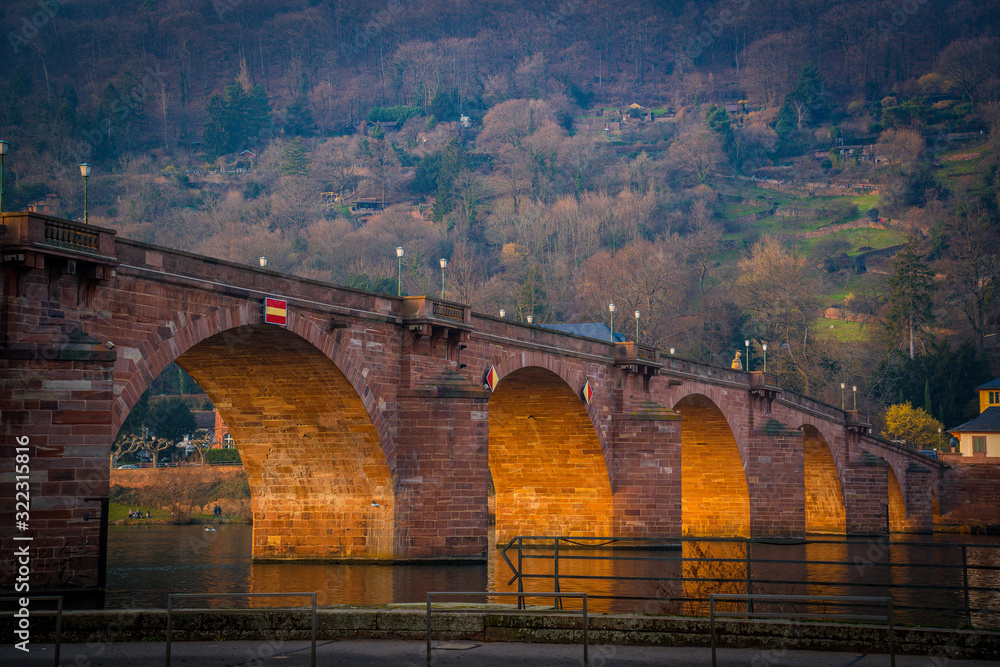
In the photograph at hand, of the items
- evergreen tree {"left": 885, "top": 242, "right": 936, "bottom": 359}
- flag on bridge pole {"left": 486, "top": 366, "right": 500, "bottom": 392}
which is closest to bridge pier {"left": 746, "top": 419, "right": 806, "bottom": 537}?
flag on bridge pole {"left": 486, "top": 366, "right": 500, "bottom": 392}

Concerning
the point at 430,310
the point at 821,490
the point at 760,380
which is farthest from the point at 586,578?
the point at 821,490

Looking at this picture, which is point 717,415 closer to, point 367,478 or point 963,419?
point 367,478

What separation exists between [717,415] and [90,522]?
38.1 metres

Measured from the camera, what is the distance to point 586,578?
20500mm

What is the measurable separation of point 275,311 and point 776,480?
35.0 meters

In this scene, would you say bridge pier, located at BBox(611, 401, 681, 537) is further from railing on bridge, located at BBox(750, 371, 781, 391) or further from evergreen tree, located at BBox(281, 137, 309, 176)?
evergreen tree, located at BBox(281, 137, 309, 176)

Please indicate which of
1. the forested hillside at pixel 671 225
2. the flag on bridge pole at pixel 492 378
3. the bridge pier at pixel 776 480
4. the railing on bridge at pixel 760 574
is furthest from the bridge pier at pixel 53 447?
the forested hillside at pixel 671 225

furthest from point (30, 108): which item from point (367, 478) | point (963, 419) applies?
point (367, 478)

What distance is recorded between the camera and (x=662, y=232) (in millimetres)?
164125

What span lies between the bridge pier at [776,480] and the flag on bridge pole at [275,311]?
33034 mm

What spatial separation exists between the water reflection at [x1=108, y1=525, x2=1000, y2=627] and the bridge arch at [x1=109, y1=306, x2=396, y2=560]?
95 cm

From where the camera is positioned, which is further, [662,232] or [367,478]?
[662,232]

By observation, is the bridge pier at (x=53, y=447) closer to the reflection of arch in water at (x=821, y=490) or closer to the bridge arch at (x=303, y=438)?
the bridge arch at (x=303, y=438)

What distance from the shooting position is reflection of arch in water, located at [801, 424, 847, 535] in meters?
67.1
